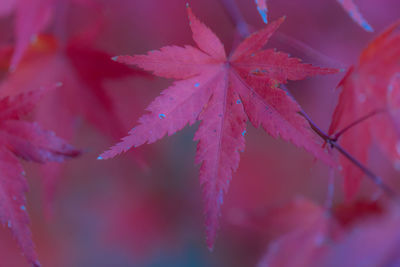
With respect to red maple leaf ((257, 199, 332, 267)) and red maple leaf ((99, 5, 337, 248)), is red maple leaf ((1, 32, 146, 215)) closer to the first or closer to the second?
red maple leaf ((99, 5, 337, 248))

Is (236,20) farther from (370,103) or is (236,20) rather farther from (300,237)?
(300,237)

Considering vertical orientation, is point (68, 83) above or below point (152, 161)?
below

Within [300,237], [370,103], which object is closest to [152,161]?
[300,237]

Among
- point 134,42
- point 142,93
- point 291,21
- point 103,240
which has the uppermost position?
point 291,21

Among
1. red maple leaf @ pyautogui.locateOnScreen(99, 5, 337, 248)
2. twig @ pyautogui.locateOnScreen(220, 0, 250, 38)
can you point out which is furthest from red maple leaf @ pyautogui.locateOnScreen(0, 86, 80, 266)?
twig @ pyautogui.locateOnScreen(220, 0, 250, 38)

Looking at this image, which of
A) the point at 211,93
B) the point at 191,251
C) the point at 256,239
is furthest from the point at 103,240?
the point at 211,93

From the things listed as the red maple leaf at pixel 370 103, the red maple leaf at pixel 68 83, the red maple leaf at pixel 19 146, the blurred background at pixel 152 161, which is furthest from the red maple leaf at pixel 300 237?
the red maple leaf at pixel 19 146

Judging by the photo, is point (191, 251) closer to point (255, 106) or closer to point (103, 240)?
point (103, 240)
